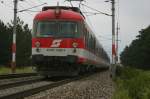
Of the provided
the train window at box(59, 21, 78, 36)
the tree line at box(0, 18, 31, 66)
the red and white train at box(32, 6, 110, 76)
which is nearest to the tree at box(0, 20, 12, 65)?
the tree line at box(0, 18, 31, 66)

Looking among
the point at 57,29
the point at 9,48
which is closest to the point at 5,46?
the point at 9,48

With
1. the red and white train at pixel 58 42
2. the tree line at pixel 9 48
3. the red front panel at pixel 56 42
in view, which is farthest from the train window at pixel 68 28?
the tree line at pixel 9 48

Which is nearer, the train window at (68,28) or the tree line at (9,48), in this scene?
the train window at (68,28)

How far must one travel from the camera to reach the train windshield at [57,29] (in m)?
21.8

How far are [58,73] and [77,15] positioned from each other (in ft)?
9.69

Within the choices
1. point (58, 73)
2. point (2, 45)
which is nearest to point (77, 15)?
point (58, 73)

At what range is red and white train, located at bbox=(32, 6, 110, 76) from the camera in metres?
21.4

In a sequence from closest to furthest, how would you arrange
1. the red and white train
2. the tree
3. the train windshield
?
the red and white train, the train windshield, the tree

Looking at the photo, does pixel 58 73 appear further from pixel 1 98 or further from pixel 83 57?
pixel 1 98

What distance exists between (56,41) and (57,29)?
627 mm

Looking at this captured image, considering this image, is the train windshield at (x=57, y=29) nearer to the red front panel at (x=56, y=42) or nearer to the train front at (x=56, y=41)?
the train front at (x=56, y=41)

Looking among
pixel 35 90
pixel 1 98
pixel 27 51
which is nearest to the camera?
pixel 1 98

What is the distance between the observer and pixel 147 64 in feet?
320

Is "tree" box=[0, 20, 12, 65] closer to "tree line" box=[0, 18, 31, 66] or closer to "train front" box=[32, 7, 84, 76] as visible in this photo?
"tree line" box=[0, 18, 31, 66]
